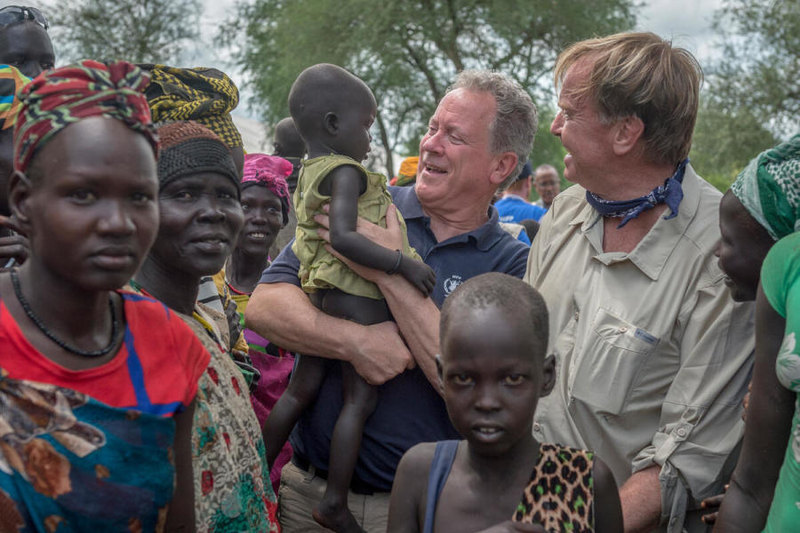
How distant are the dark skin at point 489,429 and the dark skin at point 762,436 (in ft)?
1.21

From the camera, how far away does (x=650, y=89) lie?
3.06 m

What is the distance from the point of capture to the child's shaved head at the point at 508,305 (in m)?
2.23

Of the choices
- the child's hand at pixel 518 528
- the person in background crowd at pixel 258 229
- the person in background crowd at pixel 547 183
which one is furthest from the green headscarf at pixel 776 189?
the person in background crowd at pixel 547 183

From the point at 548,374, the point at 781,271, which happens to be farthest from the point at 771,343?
the point at 548,374

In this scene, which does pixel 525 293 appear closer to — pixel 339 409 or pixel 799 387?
pixel 799 387

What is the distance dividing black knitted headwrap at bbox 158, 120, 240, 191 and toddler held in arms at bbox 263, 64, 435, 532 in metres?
0.93

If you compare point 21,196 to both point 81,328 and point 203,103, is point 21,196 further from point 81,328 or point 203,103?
point 203,103

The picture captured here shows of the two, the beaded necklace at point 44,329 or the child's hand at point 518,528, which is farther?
the child's hand at point 518,528

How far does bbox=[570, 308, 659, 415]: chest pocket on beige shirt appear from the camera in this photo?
283 cm

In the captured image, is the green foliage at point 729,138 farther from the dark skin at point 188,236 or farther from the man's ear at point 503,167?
the dark skin at point 188,236

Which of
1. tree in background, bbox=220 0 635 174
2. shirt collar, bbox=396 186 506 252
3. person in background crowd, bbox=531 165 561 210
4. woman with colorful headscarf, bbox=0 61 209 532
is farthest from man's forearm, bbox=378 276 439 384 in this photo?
tree in background, bbox=220 0 635 174

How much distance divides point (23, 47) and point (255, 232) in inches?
56.5

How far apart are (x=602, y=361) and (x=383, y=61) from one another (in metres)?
20.2

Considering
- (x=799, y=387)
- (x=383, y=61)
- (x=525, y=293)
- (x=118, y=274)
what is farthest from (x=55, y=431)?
(x=383, y=61)
